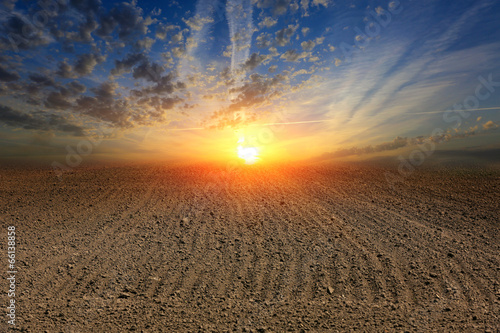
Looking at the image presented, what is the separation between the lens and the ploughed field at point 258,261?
4859 millimetres

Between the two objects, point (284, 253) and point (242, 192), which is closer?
point (284, 253)

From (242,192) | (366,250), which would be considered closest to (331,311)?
(366,250)

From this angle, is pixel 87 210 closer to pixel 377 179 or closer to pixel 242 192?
pixel 242 192

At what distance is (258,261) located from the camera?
22.3 feet

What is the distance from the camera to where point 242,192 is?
13.9 meters

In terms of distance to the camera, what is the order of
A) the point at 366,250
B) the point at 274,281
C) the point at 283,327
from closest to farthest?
the point at 283,327
the point at 274,281
the point at 366,250

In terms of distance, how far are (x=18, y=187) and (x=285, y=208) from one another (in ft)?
53.6

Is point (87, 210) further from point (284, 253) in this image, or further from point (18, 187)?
point (284, 253)

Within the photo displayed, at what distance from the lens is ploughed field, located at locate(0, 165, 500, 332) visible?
15.9 feet

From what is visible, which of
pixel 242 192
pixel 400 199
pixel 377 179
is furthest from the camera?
pixel 377 179

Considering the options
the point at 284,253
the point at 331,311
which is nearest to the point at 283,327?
the point at 331,311

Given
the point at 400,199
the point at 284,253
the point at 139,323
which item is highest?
the point at 400,199

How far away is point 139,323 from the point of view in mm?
4797

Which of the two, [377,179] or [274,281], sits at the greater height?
[377,179]
